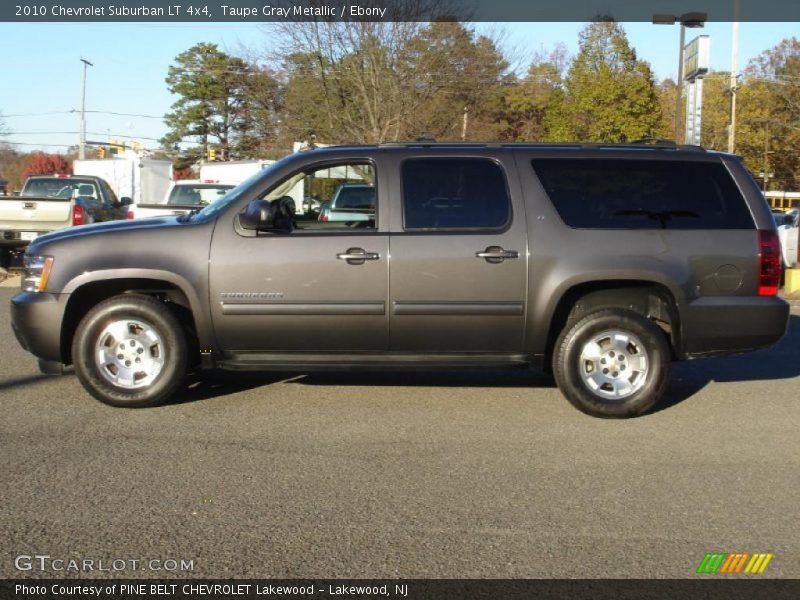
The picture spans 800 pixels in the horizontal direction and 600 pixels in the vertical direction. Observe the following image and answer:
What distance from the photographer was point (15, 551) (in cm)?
391

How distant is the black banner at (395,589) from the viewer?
355 centimetres

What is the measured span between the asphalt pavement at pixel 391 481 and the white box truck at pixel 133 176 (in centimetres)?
2678

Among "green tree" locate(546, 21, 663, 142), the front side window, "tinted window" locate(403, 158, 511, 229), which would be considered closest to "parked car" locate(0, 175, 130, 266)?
the front side window

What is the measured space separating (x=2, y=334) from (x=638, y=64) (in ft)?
119

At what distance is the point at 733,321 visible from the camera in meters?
6.34

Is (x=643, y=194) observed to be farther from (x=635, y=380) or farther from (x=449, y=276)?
(x=449, y=276)

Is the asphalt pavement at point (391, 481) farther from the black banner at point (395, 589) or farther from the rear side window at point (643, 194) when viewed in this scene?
the rear side window at point (643, 194)

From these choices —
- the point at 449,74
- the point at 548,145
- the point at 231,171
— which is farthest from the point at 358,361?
the point at 449,74

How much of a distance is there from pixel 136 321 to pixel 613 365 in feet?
11.6

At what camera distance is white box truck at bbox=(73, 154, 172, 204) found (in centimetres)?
3272

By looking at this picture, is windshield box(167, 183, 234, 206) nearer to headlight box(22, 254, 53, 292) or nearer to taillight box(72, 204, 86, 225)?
taillight box(72, 204, 86, 225)

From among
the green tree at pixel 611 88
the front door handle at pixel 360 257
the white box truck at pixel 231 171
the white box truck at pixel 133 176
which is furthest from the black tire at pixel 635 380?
the green tree at pixel 611 88

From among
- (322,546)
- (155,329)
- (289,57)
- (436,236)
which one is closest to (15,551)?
(322,546)

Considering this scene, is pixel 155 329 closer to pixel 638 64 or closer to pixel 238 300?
pixel 238 300
